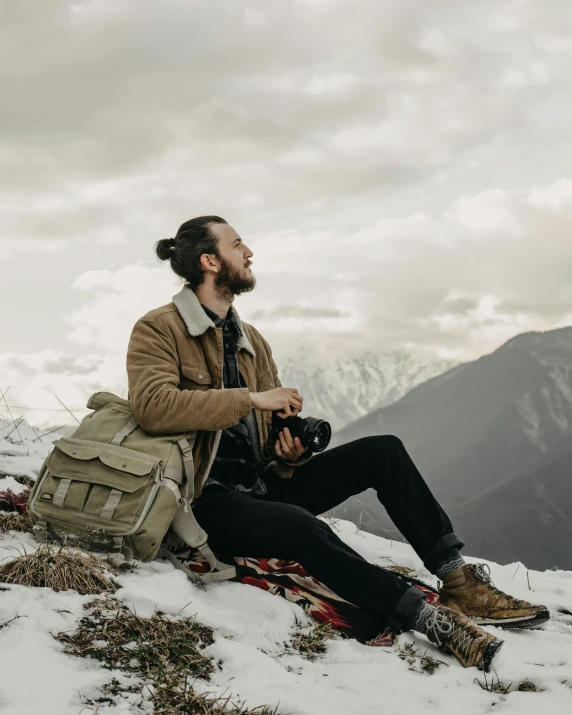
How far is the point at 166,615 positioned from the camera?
10.6 feet

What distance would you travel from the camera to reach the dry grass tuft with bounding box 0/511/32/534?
13.2ft

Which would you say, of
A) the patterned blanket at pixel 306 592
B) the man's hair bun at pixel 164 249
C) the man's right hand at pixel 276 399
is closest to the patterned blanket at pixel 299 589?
the patterned blanket at pixel 306 592

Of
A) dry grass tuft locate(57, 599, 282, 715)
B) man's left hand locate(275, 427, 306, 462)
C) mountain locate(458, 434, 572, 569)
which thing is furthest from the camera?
mountain locate(458, 434, 572, 569)

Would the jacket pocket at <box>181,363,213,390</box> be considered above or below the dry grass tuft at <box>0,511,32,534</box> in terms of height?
above

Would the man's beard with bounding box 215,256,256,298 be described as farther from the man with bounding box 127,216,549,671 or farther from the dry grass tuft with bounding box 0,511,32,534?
the dry grass tuft with bounding box 0,511,32,534

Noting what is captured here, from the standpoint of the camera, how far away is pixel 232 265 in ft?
15.3

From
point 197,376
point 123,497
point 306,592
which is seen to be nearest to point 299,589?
point 306,592

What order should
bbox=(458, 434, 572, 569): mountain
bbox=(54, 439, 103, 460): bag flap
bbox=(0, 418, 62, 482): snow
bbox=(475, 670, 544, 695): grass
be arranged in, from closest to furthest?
bbox=(475, 670, 544, 695): grass, bbox=(54, 439, 103, 460): bag flap, bbox=(0, 418, 62, 482): snow, bbox=(458, 434, 572, 569): mountain

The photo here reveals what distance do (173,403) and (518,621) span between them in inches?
86.7

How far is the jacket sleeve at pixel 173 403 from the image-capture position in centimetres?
395

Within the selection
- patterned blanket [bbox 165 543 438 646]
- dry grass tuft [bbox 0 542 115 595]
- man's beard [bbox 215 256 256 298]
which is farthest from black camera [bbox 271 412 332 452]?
dry grass tuft [bbox 0 542 115 595]

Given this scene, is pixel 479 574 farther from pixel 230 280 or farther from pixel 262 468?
pixel 230 280

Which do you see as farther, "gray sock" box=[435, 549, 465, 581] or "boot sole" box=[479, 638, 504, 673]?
"gray sock" box=[435, 549, 465, 581]

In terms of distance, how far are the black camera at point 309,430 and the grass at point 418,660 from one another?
4.25 feet
